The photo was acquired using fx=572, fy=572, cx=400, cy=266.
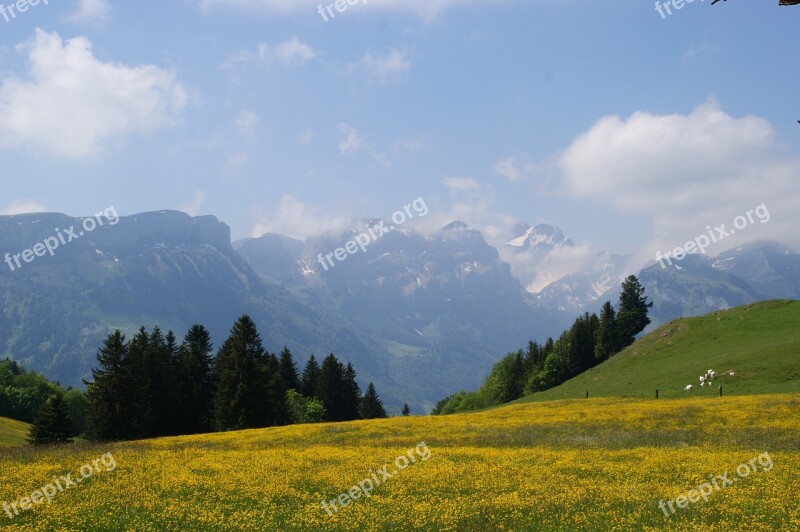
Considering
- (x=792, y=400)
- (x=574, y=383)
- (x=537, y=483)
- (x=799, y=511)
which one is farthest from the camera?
(x=574, y=383)

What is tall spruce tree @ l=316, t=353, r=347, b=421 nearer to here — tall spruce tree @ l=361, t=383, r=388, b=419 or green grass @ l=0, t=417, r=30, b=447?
tall spruce tree @ l=361, t=383, r=388, b=419

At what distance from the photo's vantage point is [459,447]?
32.9m

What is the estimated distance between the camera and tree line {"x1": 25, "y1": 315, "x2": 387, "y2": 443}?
61188 millimetres

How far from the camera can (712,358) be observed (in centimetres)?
6869

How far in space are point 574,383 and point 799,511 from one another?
73.4 metres

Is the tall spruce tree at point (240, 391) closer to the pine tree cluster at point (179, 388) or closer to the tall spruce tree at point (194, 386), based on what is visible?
the pine tree cluster at point (179, 388)

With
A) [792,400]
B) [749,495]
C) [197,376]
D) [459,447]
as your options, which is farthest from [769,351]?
[197,376]

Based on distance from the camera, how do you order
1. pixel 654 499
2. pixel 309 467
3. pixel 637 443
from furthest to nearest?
1. pixel 637 443
2. pixel 309 467
3. pixel 654 499

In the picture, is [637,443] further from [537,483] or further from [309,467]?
[309,467]

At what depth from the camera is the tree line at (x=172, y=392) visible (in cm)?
6119

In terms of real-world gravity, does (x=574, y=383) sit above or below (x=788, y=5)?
below

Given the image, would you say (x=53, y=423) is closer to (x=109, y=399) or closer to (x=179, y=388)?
(x=109, y=399)

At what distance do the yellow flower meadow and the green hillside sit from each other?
21234 millimetres

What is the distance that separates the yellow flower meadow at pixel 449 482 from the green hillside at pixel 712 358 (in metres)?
21.2
